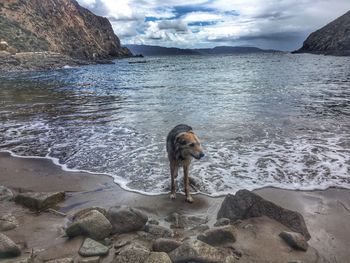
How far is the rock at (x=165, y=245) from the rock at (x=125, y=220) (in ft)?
2.50

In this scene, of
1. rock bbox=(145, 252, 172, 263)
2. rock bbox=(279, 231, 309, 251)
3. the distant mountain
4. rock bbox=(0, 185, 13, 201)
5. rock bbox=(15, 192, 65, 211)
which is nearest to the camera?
rock bbox=(145, 252, 172, 263)

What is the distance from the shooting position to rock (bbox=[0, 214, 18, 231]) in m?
5.73

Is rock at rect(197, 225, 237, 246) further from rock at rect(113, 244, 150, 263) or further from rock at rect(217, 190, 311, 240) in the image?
rock at rect(113, 244, 150, 263)

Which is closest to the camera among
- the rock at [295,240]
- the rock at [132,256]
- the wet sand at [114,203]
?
the rock at [132,256]

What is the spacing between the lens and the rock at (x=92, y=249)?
4.93 metres

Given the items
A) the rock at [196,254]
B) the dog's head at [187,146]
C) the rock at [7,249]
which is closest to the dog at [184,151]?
the dog's head at [187,146]

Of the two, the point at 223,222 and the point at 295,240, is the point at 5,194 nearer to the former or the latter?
the point at 223,222

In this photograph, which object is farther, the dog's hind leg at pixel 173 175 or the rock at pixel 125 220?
the dog's hind leg at pixel 173 175

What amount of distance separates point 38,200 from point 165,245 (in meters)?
2.94

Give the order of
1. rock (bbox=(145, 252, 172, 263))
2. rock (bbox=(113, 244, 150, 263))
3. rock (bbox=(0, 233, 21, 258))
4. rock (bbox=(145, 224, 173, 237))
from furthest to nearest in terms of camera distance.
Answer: rock (bbox=(145, 224, 173, 237)), rock (bbox=(0, 233, 21, 258)), rock (bbox=(113, 244, 150, 263)), rock (bbox=(145, 252, 172, 263))

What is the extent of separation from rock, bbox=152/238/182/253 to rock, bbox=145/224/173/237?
53 cm

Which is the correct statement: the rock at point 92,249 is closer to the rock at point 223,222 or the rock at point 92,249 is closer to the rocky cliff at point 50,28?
the rock at point 223,222

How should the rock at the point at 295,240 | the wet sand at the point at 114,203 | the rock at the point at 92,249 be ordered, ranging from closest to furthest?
the rock at the point at 92,249, the rock at the point at 295,240, the wet sand at the point at 114,203

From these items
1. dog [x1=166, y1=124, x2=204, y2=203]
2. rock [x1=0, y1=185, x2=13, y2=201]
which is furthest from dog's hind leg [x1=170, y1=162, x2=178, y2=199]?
rock [x1=0, y1=185, x2=13, y2=201]
